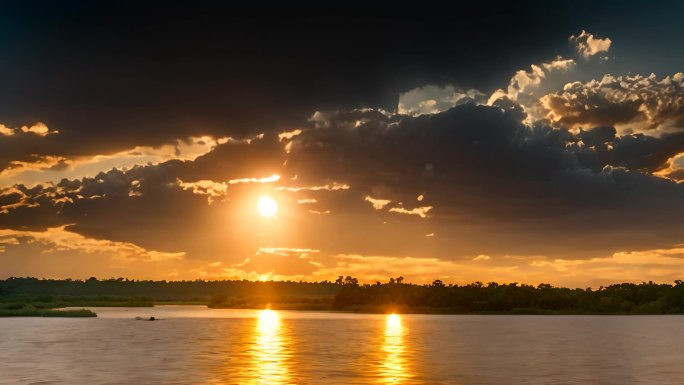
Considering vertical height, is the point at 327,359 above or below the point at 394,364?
above

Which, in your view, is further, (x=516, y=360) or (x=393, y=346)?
(x=393, y=346)

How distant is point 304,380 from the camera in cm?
4853

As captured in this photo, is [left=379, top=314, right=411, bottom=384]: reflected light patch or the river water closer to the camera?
[left=379, top=314, right=411, bottom=384]: reflected light patch

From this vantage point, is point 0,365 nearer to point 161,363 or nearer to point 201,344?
point 161,363

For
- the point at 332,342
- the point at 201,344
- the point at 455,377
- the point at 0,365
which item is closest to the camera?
the point at 455,377

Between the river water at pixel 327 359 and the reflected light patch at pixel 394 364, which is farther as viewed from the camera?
the river water at pixel 327 359

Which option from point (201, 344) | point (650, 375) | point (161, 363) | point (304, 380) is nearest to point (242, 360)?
point (161, 363)

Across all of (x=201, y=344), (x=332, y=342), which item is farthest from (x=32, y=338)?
(x=332, y=342)

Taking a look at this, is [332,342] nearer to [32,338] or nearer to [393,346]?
[393,346]

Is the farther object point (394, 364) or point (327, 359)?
point (327, 359)

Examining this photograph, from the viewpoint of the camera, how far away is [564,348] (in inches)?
3231

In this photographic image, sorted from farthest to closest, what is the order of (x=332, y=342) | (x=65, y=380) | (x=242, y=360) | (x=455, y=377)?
1. (x=332, y=342)
2. (x=242, y=360)
3. (x=455, y=377)
4. (x=65, y=380)

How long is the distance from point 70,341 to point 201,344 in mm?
13486

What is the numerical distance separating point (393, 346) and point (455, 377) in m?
30.9
